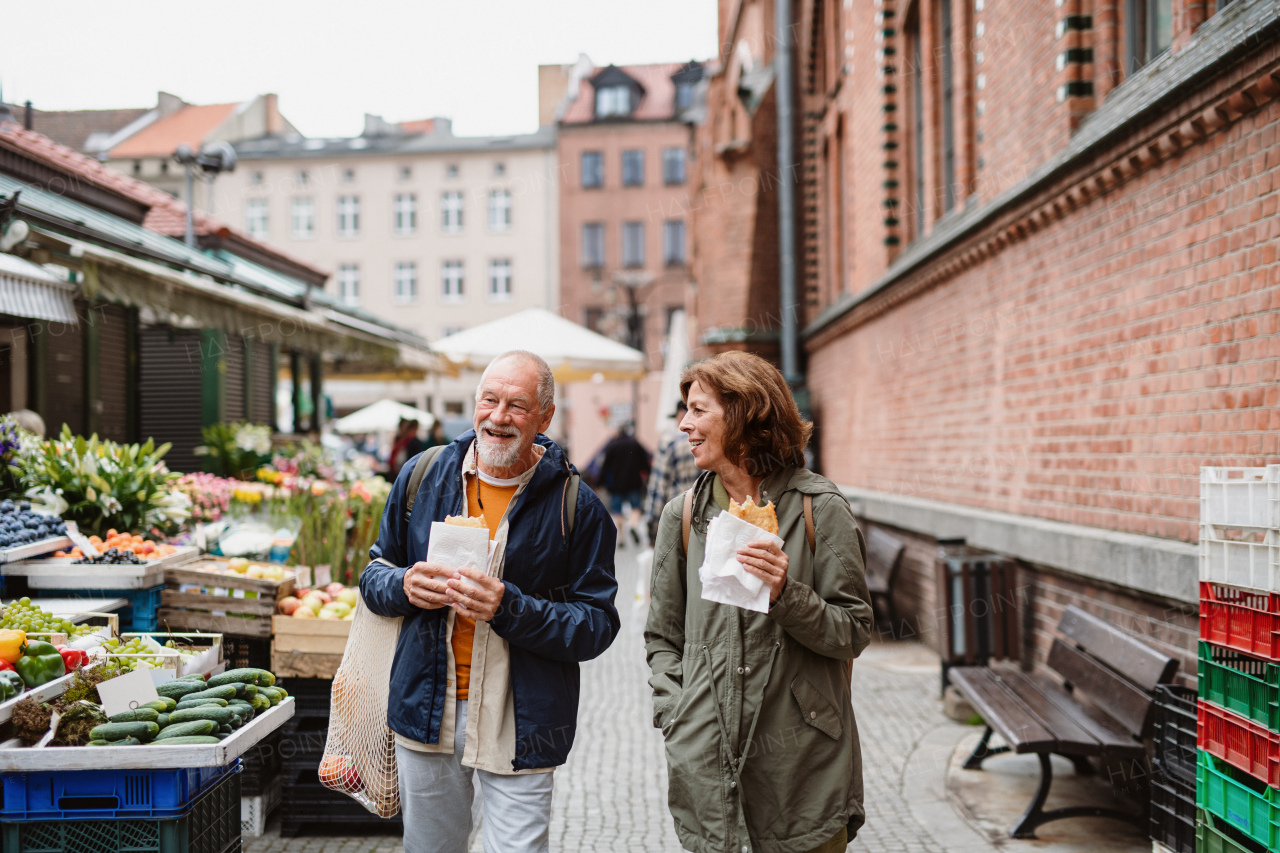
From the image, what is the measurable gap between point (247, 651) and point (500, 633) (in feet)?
9.06

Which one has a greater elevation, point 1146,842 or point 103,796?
point 103,796

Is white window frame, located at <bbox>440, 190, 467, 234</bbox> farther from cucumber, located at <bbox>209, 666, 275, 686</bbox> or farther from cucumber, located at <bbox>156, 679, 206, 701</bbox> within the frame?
cucumber, located at <bbox>156, 679, 206, 701</bbox>

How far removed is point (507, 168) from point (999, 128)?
44.0 meters

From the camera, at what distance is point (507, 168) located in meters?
49.3

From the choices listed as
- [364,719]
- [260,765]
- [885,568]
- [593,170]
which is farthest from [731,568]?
[593,170]

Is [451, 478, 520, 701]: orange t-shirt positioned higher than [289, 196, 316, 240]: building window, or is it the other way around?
[289, 196, 316, 240]: building window

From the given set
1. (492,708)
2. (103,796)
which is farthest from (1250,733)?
(103,796)

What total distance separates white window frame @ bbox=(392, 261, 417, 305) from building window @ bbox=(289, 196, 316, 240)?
4.57 metres

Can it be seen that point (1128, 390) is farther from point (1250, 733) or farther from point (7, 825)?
point (7, 825)

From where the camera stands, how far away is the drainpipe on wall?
52.0 ft

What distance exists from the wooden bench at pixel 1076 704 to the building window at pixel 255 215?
4989cm

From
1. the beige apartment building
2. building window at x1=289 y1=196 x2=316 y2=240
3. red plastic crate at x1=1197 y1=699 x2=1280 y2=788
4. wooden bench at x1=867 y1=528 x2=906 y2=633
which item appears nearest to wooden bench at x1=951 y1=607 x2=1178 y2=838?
red plastic crate at x1=1197 y1=699 x2=1280 y2=788

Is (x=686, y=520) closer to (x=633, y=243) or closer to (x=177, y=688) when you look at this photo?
(x=177, y=688)

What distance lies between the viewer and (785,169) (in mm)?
16266
